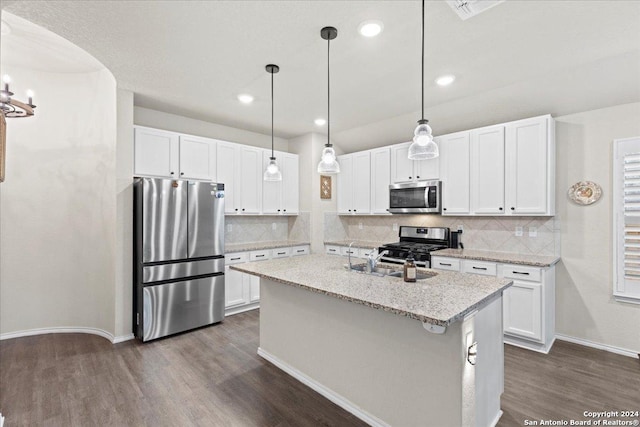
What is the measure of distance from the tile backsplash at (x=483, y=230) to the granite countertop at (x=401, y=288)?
1848mm

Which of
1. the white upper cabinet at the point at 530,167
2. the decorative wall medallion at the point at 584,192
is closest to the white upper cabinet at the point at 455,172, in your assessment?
the white upper cabinet at the point at 530,167

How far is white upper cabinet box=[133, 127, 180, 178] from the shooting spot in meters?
3.64

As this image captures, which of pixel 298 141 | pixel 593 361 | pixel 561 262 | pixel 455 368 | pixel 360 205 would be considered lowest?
pixel 593 361

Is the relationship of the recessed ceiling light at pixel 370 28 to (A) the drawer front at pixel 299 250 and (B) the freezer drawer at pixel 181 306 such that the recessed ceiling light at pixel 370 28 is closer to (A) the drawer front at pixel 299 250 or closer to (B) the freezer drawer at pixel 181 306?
(B) the freezer drawer at pixel 181 306

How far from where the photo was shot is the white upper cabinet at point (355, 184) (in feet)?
16.6

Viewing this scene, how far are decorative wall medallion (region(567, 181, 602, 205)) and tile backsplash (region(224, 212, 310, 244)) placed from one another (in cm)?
353

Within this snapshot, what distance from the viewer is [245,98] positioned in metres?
3.69

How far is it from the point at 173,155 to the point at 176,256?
129cm

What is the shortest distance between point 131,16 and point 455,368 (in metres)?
3.10

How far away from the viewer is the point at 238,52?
2.64 meters

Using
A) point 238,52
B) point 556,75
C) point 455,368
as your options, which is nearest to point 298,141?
point 238,52

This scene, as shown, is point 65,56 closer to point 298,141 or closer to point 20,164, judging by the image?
point 20,164

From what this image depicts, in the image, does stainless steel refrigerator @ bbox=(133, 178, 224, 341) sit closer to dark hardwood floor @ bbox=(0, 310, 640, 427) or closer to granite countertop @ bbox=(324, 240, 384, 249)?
dark hardwood floor @ bbox=(0, 310, 640, 427)

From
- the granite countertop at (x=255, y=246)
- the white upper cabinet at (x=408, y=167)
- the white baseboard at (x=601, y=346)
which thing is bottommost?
the white baseboard at (x=601, y=346)
